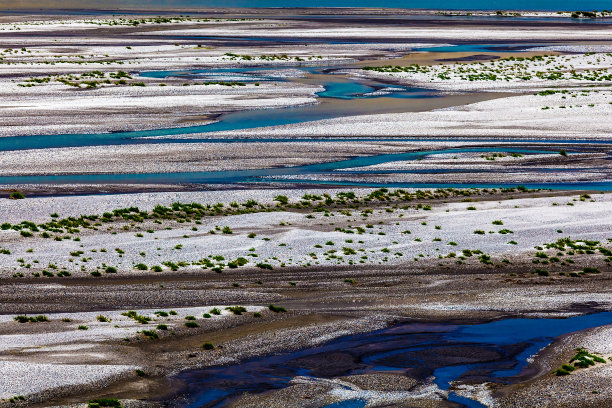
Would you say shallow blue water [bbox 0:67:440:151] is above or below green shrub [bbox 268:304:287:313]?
above

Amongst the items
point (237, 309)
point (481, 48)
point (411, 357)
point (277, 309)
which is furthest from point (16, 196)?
point (481, 48)

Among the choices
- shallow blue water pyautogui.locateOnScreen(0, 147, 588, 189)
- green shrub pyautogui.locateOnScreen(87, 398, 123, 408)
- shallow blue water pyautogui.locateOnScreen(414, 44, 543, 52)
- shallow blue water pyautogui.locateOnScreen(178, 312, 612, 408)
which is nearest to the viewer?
green shrub pyautogui.locateOnScreen(87, 398, 123, 408)

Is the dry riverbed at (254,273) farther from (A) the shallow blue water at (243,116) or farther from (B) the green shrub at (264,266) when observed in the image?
(A) the shallow blue water at (243,116)

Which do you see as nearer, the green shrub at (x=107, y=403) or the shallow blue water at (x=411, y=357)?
the green shrub at (x=107, y=403)

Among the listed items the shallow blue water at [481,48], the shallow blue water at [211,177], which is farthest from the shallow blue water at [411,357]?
the shallow blue water at [481,48]

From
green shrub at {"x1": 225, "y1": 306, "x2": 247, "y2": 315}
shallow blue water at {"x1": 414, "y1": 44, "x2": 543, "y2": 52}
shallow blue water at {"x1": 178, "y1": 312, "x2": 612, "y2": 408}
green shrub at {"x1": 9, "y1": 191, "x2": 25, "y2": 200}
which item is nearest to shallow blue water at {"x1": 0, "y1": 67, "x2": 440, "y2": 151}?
green shrub at {"x1": 9, "y1": 191, "x2": 25, "y2": 200}

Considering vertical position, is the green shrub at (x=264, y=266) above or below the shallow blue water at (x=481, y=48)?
below

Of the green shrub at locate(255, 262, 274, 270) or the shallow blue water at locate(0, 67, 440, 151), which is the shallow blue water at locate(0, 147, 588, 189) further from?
the green shrub at locate(255, 262, 274, 270)

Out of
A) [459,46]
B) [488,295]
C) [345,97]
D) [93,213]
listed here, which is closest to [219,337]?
[488,295]
